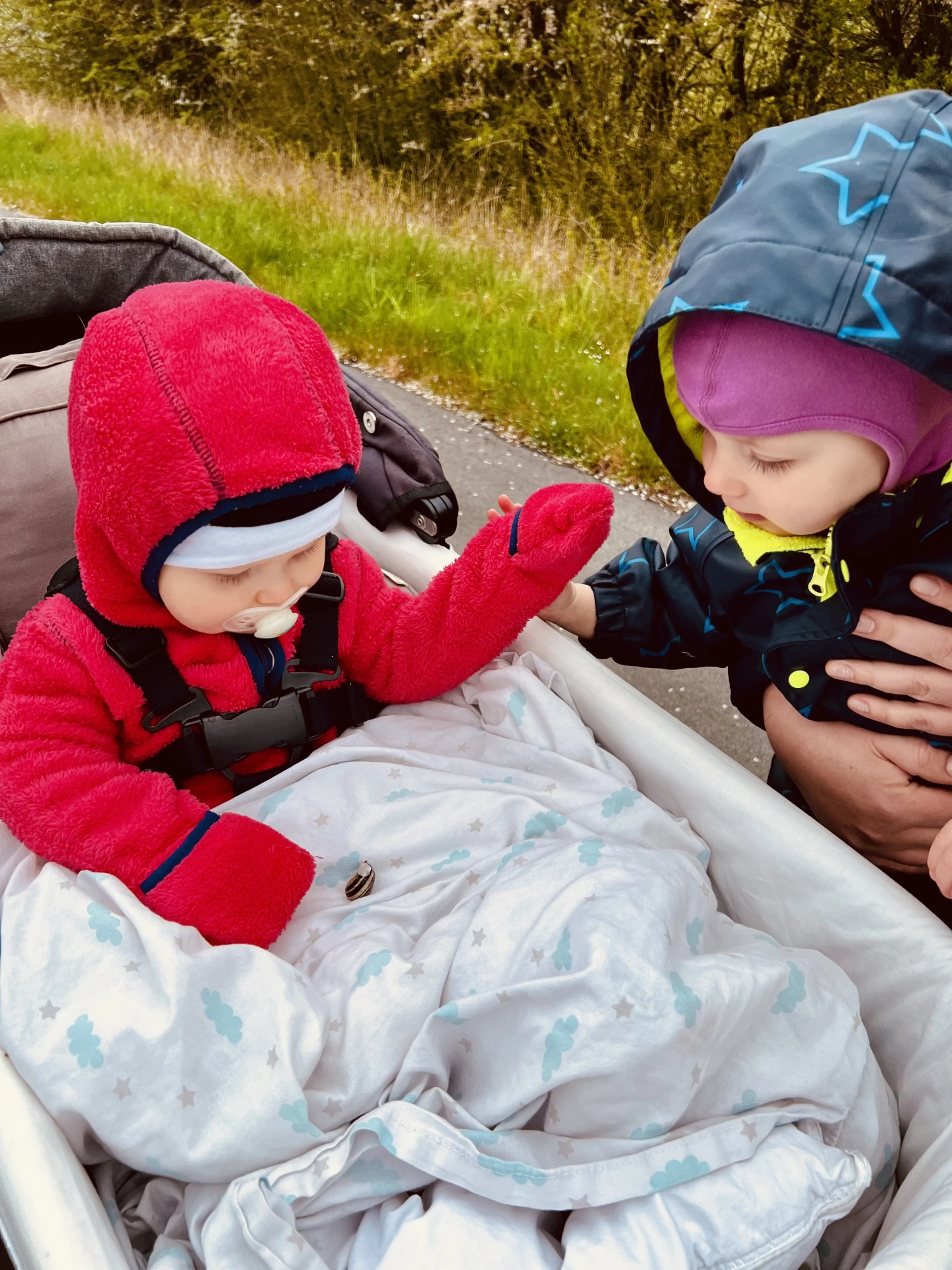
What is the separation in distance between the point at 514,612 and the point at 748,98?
202 inches

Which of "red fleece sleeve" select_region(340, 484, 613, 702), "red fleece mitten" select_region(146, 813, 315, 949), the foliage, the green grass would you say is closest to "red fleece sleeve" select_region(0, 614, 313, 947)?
"red fleece mitten" select_region(146, 813, 315, 949)

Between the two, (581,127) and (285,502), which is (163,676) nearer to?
(285,502)

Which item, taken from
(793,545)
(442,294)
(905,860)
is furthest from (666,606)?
(442,294)

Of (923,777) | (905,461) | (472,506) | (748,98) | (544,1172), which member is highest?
(748,98)

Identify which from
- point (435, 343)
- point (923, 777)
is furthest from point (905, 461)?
point (435, 343)

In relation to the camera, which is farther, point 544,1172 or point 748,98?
point 748,98

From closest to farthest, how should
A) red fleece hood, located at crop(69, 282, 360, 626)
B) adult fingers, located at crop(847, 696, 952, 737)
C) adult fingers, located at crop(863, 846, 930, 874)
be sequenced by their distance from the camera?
red fleece hood, located at crop(69, 282, 360, 626), adult fingers, located at crop(847, 696, 952, 737), adult fingers, located at crop(863, 846, 930, 874)

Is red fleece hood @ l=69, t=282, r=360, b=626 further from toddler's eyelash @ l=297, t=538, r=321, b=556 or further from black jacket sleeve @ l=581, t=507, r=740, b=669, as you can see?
black jacket sleeve @ l=581, t=507, r=740, b=669

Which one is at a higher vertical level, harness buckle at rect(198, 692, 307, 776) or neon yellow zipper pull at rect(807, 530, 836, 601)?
neon yellow zipper pull at rect(807, 530, 836, 601)

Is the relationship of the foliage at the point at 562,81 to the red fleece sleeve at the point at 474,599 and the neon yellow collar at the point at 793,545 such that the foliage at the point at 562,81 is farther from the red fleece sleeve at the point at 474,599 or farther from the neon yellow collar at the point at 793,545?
the neon yellow collar at the point at 793,545

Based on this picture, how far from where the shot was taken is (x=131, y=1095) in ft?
3.00

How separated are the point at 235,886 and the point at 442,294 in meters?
3.35

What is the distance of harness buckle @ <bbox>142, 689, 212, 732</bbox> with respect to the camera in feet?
3.91

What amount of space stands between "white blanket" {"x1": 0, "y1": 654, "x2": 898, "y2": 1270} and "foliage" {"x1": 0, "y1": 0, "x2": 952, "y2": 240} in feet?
13.8
